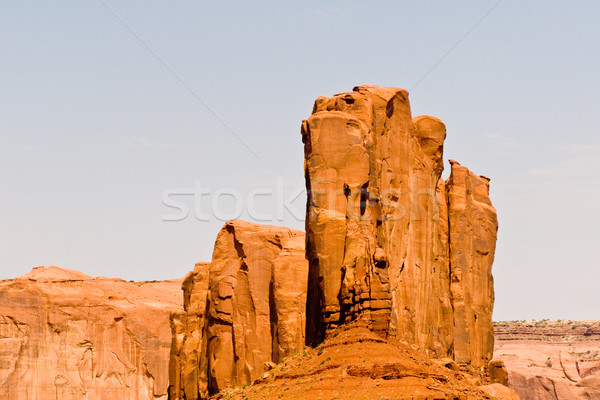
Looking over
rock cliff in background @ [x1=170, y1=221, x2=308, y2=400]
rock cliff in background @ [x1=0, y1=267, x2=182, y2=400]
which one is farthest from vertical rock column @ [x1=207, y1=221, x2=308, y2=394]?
rock cliff in background @ [x1=0, y1=267, x2=182, y2=400]

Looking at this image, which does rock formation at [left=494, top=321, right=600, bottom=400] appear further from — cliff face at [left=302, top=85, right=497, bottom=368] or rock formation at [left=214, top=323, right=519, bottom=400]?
rock formation at [left=214, top=323, right=519, bottom=400]

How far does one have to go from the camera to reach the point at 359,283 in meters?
46.4

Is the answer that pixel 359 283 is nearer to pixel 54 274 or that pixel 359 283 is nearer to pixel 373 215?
pixel 373 215

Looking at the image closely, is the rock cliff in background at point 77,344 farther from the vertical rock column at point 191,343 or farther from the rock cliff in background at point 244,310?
the rock cliff in background at point 244,310

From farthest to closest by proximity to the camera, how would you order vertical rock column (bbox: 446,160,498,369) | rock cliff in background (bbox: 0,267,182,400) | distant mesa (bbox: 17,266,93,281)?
distant mesa (bbox: 17,266,93,281) → rock cliff in background (bbox: 0,267,182,400) → vertical rock column (bbox: 446,160,498,369)

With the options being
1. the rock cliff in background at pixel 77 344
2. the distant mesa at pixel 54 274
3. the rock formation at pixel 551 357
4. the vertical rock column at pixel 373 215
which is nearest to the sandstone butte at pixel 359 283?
the vertical rock column at pixel 373 215

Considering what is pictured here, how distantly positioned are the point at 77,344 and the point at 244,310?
5172 centimetres

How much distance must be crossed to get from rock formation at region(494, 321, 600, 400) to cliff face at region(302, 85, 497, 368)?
69.9 m

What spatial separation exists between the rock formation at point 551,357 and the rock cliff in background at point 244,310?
6974 centimetres

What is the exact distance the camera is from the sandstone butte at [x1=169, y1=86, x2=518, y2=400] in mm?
45375

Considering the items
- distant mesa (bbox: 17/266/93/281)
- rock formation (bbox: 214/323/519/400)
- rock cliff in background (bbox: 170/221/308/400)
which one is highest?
distant mesa (bbox: 17/266/93/281)

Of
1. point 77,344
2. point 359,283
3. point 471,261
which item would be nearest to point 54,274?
point 77,344

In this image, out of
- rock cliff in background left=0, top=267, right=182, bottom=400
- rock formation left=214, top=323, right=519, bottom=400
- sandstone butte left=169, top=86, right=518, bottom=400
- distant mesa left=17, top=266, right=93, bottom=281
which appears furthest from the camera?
distant mesa left=17, top=266, right=93, bottom=281

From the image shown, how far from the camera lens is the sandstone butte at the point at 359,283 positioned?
1786 inches
